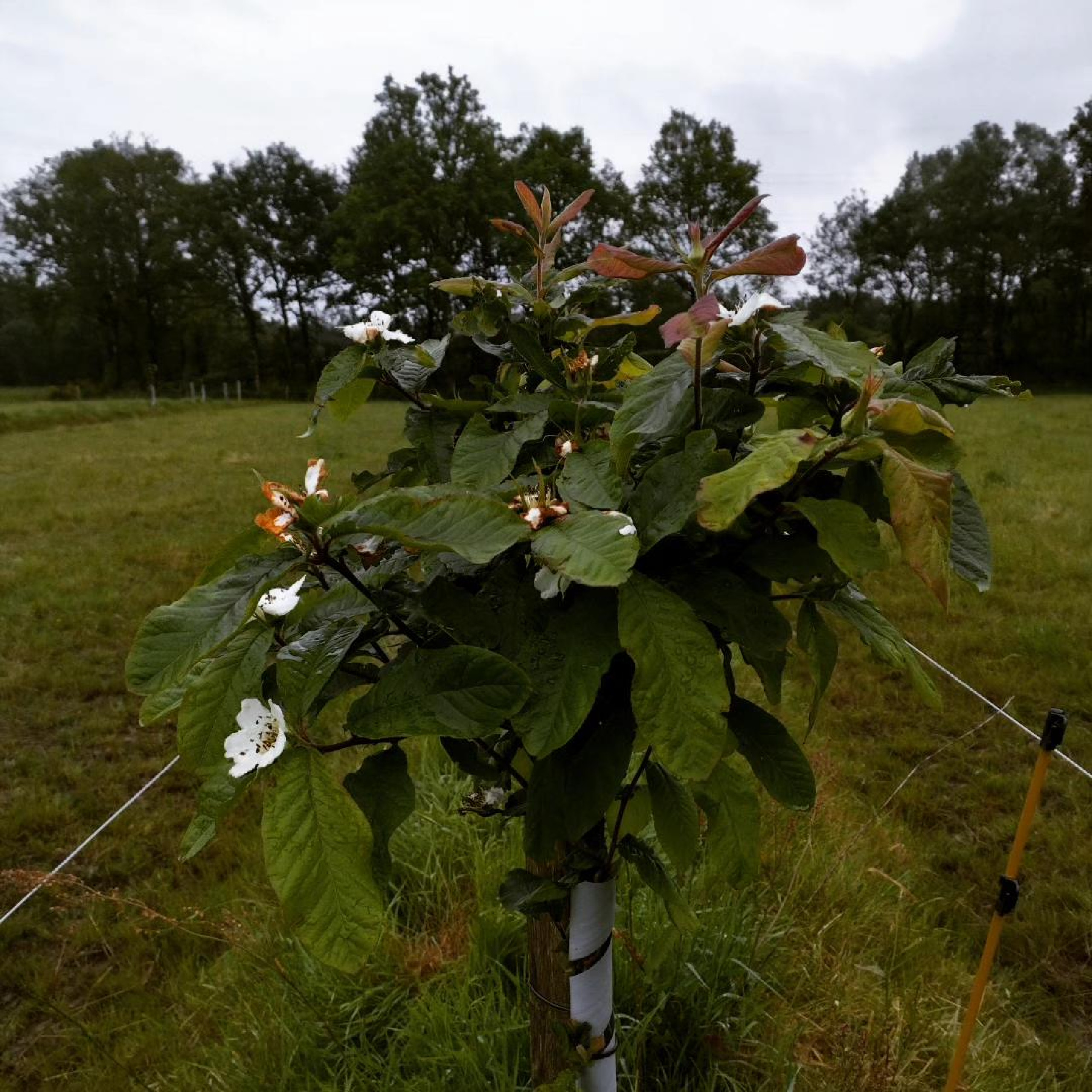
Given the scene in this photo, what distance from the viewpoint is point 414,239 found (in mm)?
29016

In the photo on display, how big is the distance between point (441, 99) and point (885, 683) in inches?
1306

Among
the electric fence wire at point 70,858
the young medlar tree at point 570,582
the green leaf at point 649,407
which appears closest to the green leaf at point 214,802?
the young medlar tree at point 570,582

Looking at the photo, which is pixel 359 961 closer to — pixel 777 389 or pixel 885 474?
pixel 885 474

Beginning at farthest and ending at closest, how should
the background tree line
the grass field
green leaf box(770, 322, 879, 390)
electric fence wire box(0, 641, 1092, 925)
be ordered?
the background tree line
electric fence wire box(0, 641, 1092, 925)
the grass field
green leaf box(770, 322, 879, 390)

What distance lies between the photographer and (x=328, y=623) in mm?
872

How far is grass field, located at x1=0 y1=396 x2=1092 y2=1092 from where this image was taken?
1859 mm

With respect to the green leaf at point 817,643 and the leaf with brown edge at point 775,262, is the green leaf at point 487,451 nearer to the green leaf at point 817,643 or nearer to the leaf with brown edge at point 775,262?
the leaf with brown edge at point 775,262

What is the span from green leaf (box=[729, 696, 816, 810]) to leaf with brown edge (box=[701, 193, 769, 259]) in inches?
20.8

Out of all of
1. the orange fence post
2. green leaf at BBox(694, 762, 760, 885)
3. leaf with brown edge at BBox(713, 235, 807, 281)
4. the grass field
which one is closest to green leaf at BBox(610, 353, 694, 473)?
leaf with brown edge at BBox(713, 235, 807, 281)

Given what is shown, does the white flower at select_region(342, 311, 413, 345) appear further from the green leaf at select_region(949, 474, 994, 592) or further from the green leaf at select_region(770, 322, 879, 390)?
the green leaf at select_region(949, 474, 994, 592)

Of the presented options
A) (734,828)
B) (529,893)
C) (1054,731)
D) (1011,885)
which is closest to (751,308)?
(734,828)

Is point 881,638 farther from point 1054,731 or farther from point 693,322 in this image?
point 1054,731

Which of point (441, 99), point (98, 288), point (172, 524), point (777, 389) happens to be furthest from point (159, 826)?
point (98, 288)

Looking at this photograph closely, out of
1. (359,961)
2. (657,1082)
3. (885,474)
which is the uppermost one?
(885,474)
